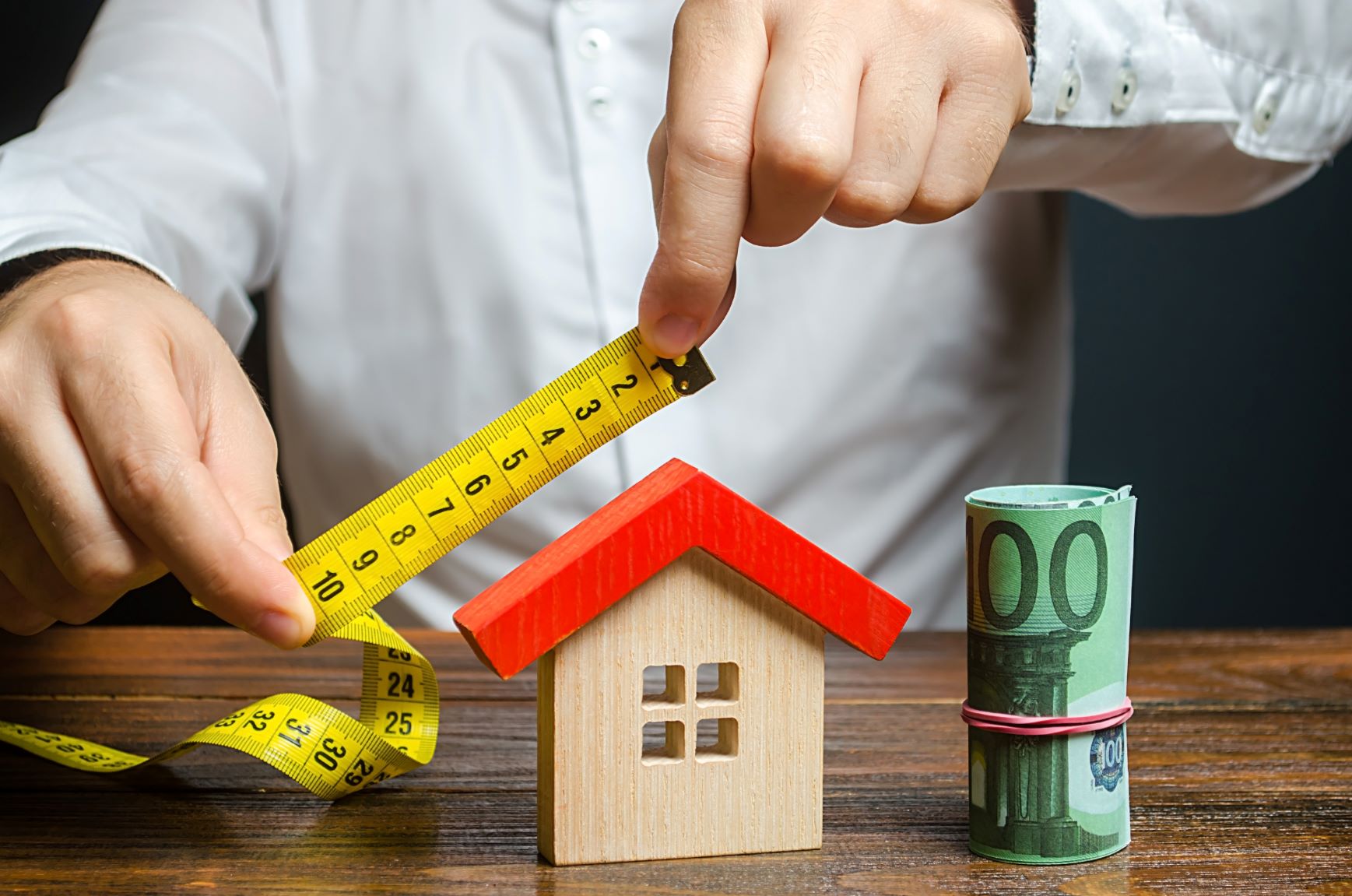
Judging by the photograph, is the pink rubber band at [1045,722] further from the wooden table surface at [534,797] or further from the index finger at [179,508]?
the index finger at [179,508]

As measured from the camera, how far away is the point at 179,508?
0.76m

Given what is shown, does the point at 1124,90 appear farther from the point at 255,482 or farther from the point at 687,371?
the point at 255,482

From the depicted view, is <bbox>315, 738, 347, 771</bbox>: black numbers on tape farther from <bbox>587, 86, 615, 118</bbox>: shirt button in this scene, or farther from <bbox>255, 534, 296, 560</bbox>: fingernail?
<bbox>587, 86, 615, 118</bbox>: shirt button

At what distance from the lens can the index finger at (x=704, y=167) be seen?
75cm

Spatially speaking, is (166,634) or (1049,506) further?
(166,634)

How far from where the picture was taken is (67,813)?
2.66ft

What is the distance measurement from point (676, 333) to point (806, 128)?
5.9 inches

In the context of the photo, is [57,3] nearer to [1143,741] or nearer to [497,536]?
[497,536]

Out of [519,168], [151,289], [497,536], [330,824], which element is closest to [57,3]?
[519,168]

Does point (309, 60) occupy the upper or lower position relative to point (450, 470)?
upper

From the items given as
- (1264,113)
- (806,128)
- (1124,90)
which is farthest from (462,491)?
(1264,113)

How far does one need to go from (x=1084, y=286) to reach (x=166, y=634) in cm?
167

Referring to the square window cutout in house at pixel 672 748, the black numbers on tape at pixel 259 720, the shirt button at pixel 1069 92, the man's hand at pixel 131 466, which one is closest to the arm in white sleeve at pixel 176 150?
the man's hand at pixel 131 466

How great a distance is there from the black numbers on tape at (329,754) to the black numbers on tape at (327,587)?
11 cm
